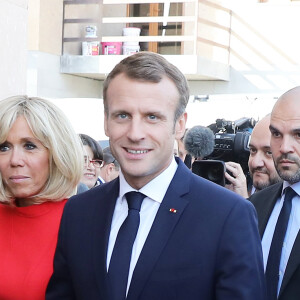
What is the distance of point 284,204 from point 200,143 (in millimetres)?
2215

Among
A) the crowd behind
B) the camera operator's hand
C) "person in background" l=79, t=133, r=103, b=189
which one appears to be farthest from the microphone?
the crowd behind

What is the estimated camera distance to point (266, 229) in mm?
2617

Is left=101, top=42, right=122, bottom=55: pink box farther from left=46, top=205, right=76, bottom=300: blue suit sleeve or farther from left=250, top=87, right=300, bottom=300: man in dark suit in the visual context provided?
left=46, top=205, right=76, bottom=300: blue suit sleeve

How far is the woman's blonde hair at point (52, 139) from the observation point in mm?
2727

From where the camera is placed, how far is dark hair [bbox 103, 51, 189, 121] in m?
2.04

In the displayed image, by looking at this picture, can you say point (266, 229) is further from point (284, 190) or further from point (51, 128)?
point (51, 128)

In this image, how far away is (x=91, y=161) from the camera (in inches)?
205

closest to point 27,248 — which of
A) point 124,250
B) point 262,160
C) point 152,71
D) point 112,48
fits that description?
point 124,250

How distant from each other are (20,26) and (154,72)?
297 centimetres

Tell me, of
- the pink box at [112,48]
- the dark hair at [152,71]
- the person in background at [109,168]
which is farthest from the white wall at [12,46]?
the pink box at [112,48]

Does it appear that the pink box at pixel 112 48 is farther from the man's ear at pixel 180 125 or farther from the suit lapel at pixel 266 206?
the man's ear at pixel 180 125

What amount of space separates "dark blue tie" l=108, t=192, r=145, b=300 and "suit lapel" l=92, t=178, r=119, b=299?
0.08 ft

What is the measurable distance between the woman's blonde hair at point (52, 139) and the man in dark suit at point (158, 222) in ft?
2.01

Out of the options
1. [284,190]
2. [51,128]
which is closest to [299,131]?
[284,190]
